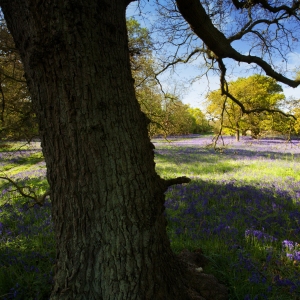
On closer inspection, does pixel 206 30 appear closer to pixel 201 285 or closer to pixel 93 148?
pixel 93 148

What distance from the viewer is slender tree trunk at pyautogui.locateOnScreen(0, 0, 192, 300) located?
1.44 m

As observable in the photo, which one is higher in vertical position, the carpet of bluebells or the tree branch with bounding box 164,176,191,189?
the tree branch with bounding box 164,176,191,189

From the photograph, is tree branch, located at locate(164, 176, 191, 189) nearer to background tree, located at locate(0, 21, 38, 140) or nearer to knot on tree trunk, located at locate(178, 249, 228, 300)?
knot on tree trunk, located at locate(178, 249, 228, 300)

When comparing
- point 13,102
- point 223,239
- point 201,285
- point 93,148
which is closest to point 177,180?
point 93,148

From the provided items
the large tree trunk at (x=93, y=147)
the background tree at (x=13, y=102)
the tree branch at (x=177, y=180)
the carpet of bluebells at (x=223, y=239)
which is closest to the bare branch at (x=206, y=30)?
the large tree trunk at (x=93, y=147)

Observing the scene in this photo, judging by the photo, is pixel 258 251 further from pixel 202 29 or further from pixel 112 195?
pixel 202 29

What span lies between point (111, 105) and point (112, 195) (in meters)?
0.63

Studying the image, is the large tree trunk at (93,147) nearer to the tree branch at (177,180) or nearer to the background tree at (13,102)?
the tree branch at (177,180)

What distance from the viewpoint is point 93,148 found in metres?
1.51

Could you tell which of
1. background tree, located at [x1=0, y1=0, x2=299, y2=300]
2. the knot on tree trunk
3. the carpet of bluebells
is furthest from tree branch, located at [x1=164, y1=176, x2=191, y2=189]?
the carpet of bluebells

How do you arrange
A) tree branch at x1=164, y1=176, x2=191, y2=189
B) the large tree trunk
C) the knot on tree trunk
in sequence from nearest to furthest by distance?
the large tree trunk < tree branch at x1=164, y1=176, x2=191, y2=189 < the knot on tree trunk

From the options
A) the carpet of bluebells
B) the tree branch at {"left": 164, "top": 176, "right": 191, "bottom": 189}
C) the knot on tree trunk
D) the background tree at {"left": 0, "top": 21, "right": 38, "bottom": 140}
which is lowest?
the carpet of bluebells

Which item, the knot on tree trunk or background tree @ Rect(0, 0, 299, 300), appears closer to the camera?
background tree @ Rect(0, 0, 299, 300)

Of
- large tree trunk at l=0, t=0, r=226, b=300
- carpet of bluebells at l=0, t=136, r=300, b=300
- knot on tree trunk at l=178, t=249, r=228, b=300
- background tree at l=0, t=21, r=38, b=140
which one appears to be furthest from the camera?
background tree at l=0, t=21, r=38, b=140
